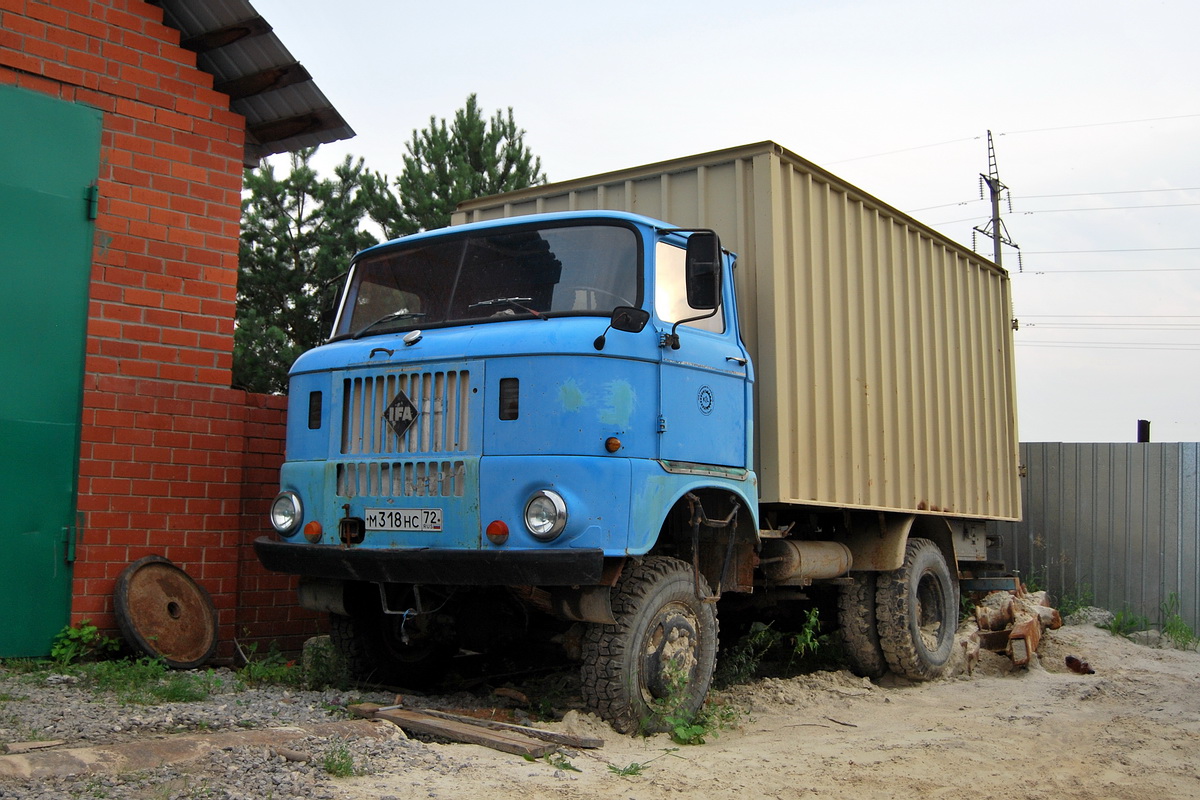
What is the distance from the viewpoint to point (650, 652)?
213 inches

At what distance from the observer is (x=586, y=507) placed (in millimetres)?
5000

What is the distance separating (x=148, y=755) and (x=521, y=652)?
131 inches

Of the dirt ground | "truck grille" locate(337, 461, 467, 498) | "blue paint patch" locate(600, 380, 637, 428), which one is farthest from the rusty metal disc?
"blue paint patch" locate(600, 380, 637, 428)

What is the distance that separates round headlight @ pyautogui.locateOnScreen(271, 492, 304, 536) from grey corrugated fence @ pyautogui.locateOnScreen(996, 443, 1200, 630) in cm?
962

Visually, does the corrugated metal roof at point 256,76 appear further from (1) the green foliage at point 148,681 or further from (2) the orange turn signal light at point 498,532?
(2) the orange turn signal light at point 498,532

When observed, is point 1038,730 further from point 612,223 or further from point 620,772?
point 612,223

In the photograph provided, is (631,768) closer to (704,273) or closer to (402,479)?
(402,479)

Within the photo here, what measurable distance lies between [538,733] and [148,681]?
2.38 m

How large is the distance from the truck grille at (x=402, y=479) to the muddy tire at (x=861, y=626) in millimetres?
3919

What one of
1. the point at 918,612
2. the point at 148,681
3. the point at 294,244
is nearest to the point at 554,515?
the point at 148,681

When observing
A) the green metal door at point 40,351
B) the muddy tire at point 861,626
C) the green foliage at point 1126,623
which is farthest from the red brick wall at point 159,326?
the green foliage at point 1126,623

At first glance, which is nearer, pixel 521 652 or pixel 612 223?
pixel 612 223

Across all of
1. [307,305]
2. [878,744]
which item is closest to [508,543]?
[878,744]

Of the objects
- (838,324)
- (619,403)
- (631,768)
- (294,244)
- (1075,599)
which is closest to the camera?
(631,768)
